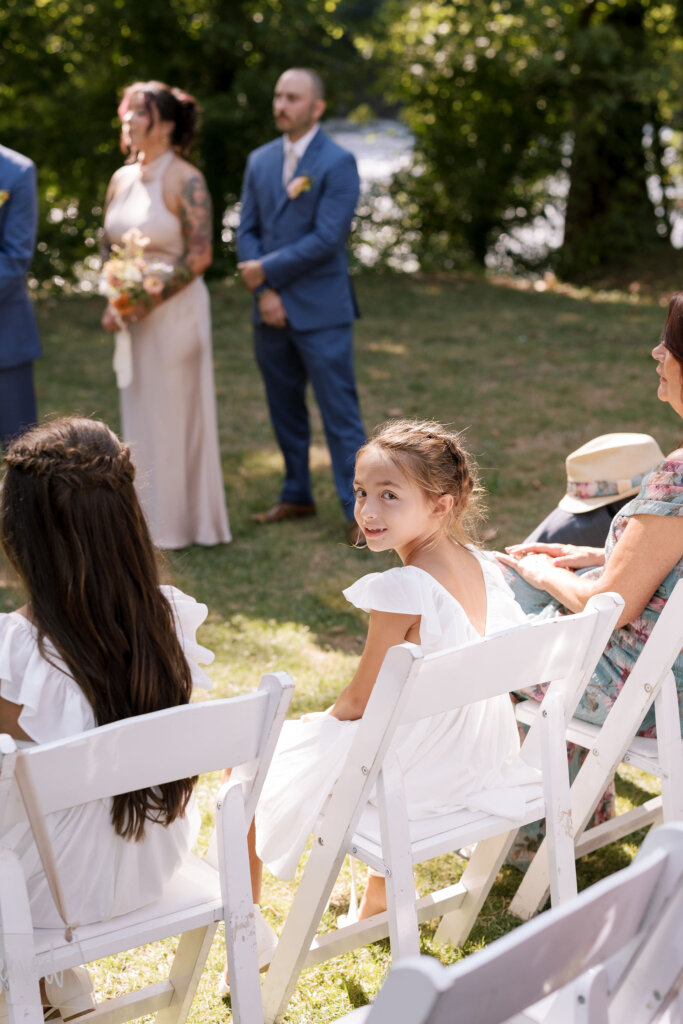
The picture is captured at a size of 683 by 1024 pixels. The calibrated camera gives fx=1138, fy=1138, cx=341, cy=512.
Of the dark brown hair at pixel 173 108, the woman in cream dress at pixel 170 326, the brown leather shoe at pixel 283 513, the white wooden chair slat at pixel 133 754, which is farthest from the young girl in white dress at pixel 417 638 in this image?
the brown leather shoe at pixel 283 513

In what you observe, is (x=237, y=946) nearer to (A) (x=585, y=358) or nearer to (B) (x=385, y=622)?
(B) (x=385, y=622)

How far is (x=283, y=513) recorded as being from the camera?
6.60 metres

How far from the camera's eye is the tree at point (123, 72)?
13555mm

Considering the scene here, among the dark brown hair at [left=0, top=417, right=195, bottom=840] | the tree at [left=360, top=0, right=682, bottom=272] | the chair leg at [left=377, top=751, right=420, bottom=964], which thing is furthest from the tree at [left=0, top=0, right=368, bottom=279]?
the chair leg at [left=377, top=751, right=420, bottom=964]

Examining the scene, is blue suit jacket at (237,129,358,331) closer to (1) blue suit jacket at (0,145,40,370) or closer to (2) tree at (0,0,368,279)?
(1) blue suit jacket at (0,145,40,370)

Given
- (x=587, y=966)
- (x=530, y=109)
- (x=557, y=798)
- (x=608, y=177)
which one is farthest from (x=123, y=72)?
(x=587, y=966)

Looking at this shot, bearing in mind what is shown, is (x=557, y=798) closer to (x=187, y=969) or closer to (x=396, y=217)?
(x=187, y=969)

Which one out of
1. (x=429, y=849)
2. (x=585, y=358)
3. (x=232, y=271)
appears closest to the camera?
(x=429, y=849)

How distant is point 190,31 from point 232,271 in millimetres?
2899

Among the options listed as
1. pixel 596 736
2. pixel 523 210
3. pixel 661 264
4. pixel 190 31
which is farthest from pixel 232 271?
pixel 596 736

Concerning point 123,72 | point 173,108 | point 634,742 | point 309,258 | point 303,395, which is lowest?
point 634,742

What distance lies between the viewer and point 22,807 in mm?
1938

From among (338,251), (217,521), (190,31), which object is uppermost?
(190,31)

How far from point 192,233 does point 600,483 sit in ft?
10.2
